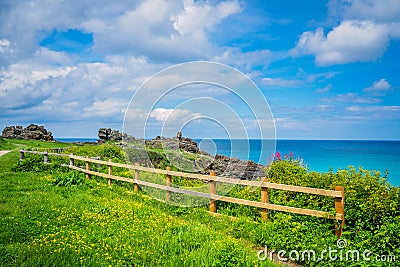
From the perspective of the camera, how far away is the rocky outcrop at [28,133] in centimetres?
6121

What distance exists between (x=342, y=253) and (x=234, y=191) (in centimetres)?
583

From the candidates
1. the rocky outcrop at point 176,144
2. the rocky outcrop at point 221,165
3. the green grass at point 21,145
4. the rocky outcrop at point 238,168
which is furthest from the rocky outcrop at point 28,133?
the rocky outcrop at point 238,168

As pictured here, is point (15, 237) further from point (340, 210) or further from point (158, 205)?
point (340, 210)

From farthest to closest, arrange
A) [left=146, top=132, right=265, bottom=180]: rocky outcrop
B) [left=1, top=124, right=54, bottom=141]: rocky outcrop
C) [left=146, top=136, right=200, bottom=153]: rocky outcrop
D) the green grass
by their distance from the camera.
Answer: [left=1, top=124, right=54, bottom=141]: rocky outcrop
the green grass
[left=146, top=136, right=200, bottom=153]: rocky outcrop
[left=146, top=132, right=265, bottom=180]: rocky outcrop

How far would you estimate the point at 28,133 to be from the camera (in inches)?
2466

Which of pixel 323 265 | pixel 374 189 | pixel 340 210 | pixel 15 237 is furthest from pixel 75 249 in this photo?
pixel 374 189

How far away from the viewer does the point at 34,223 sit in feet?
30.0

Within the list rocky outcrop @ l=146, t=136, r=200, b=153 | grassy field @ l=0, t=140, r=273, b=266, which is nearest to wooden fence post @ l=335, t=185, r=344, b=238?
grassy field @ l=0, t=140, r=273, b=266

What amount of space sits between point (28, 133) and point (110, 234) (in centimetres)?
6146

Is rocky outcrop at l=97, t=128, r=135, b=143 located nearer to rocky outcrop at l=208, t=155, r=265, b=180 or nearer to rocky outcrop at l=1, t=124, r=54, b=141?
rocky outcrop at l=1, t=124, r=54, b=141

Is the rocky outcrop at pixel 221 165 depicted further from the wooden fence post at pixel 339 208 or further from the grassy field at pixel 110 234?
the wooden fence post at pixel 339 208

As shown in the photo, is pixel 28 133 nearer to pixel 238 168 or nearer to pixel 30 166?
pixel 30 166

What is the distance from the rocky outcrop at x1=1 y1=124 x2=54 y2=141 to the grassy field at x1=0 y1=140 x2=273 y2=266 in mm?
52750

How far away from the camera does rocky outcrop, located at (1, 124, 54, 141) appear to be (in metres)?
61.2
